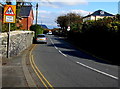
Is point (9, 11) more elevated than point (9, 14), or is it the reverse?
point (9, 11)

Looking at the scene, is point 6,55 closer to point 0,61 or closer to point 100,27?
point 0,61

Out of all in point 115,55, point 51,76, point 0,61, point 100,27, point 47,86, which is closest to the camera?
point 47,86

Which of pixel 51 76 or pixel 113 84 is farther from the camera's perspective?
pixel 51 76

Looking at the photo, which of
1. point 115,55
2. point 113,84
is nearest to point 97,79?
point 113,84

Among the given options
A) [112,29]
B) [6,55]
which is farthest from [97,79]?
[112,29]

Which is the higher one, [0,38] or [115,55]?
[0,38]

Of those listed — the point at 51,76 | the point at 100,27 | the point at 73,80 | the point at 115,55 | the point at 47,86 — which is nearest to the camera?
the point at 47,86

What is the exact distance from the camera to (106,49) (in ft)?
66.1

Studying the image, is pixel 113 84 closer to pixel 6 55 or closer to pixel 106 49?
pixel 6 55

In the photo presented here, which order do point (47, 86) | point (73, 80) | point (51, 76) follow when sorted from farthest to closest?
point (51, 76)
point (73, 80)
point (47, 86)

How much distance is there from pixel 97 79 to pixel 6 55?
692 centimetres

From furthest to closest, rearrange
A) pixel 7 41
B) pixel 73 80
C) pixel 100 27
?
1. pixel 100 27
2. pixel 7 41
3. pixel 73 80

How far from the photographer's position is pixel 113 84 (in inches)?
337

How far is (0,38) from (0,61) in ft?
4.28
